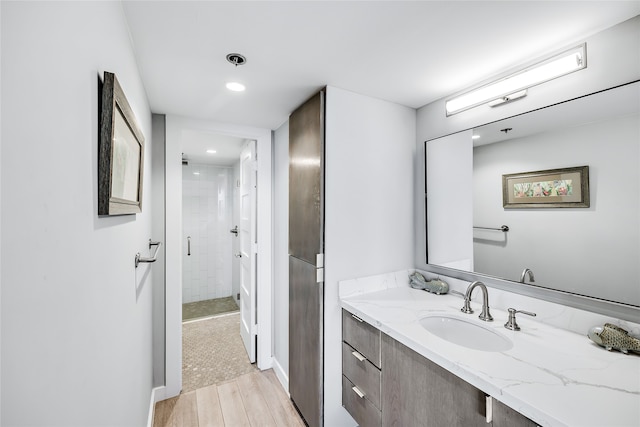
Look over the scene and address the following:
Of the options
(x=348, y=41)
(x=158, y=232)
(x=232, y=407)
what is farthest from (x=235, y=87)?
(x=232, y=407)

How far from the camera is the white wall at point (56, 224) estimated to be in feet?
1.37

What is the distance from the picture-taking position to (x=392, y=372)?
4.45 ft

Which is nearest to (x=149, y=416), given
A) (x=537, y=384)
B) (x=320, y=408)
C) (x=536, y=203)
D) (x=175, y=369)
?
(x=175, y=369)

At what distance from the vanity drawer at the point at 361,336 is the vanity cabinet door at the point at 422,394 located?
6cm

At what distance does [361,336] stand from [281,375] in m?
1.25

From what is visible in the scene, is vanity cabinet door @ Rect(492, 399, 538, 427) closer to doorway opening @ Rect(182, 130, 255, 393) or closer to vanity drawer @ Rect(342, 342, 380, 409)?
vanity drawer @ Rect(342, 342, 380, 409)

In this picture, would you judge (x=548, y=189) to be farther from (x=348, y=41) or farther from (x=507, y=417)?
(x=348, y=41)

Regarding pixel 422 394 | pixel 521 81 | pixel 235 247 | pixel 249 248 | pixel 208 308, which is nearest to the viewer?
pixel 422 394

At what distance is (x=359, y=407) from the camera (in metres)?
1.58

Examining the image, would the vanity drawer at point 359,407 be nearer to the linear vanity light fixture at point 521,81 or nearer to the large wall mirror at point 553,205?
the large wall mirror at point 553,205

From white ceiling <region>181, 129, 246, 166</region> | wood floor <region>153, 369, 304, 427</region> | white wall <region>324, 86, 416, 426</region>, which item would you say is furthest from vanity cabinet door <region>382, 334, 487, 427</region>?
white ceiling <region>181, 129, 246, 166</region>

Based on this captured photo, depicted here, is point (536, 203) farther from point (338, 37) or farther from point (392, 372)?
point (338, 37)

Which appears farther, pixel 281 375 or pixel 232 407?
pixel 281 375

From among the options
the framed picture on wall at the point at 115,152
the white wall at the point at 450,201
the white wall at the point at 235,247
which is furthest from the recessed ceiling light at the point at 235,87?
the white wall at the point at 235,247
